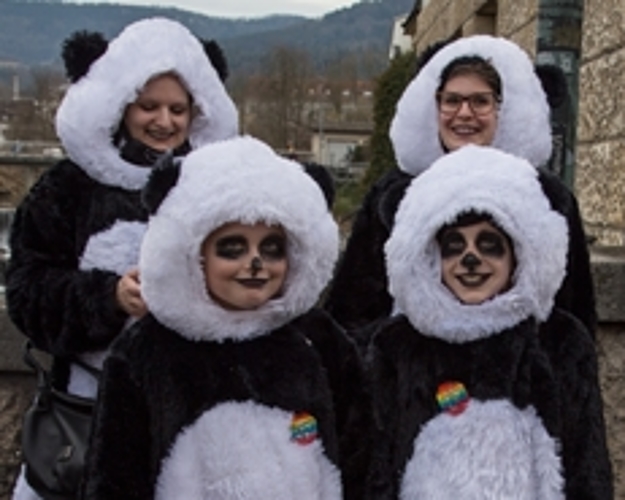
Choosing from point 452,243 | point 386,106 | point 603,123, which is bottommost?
point 452,243

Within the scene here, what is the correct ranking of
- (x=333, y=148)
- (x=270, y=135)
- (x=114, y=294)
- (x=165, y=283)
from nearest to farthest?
(x=165, y=283) < (x=114, y=294) < (x=270, y=135) < (x=333, y=148)

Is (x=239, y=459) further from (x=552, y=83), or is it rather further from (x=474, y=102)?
(x=552, y=83)

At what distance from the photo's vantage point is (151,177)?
2.25 m

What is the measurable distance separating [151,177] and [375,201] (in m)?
0.93

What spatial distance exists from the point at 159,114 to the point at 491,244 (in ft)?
3.03

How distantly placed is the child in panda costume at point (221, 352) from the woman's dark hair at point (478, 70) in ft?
2.55

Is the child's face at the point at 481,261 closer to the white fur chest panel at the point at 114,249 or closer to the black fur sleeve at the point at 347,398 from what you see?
the black fur sleeve at the point at 347,398

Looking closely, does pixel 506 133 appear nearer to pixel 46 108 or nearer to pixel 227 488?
pixel 227 488

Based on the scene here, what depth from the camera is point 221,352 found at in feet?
7.56

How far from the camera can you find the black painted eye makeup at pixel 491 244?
96.1 inches

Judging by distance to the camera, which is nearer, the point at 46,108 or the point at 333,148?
the point at 46,108

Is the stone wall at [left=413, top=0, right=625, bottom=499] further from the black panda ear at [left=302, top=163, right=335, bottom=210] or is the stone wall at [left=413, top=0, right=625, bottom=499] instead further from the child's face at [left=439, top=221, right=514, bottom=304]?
the black panda ear at [left=302, top=163, right=335, bottom=210]

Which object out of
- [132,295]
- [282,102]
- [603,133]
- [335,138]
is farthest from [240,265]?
[335,138]

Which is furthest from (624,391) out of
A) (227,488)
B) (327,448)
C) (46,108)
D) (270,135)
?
(270,135)
